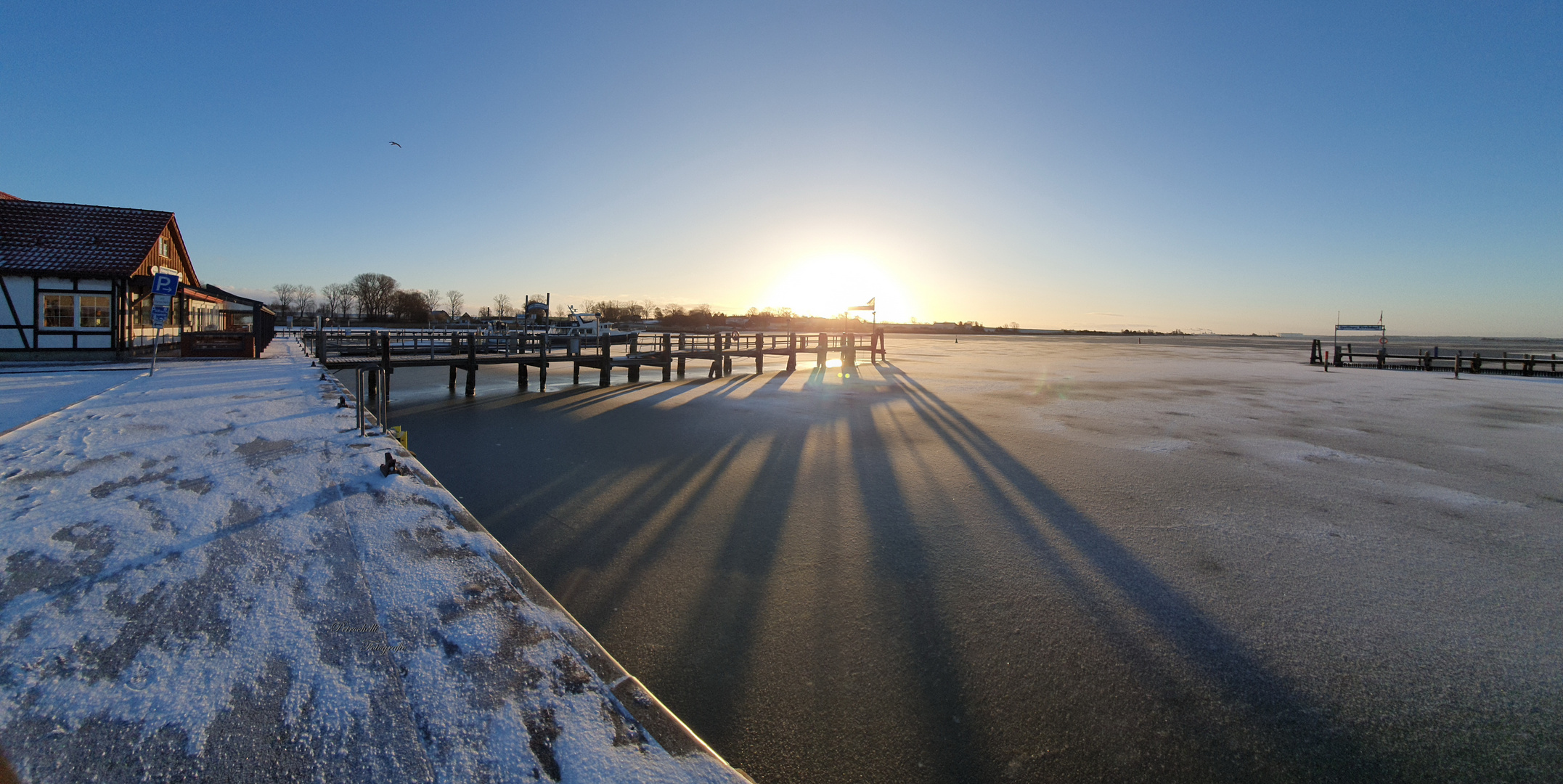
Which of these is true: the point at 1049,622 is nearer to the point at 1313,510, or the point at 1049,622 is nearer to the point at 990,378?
the point at 1313,510

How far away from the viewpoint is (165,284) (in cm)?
1348

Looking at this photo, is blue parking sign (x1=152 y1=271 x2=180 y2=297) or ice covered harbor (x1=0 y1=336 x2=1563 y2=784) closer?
ice covered harbor (x1=0 y1=336 x2=1563 y2=784)

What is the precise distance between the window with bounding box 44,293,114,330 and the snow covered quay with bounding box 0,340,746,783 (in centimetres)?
2144

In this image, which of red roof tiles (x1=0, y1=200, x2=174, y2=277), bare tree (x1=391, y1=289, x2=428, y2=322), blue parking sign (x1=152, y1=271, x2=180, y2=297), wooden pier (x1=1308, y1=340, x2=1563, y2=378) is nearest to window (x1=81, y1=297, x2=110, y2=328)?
red roof tiles (x1=0, y1=200, x2=174, y2=277)

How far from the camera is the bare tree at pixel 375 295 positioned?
102 metres

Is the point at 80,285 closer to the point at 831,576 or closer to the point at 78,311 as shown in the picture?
the point at 78,311

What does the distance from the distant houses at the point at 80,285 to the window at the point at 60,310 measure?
0.02 metres

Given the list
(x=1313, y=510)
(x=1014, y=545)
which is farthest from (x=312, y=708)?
(x=1313, y=510)

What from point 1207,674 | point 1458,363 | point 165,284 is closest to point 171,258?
point 165,284

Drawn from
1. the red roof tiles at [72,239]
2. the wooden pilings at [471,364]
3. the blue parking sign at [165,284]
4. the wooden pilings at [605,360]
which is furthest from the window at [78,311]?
the wooden pilings at [605,360]

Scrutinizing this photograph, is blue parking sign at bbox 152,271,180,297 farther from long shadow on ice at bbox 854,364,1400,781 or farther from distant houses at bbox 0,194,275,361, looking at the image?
long shadow on ice at bbox 854,364,1400,781

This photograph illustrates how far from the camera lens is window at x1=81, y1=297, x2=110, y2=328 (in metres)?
19.5

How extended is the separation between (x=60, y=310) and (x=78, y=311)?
384 mm

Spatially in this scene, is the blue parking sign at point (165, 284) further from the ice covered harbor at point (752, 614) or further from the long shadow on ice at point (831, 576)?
the long shadow on ice at point (831, 576)
